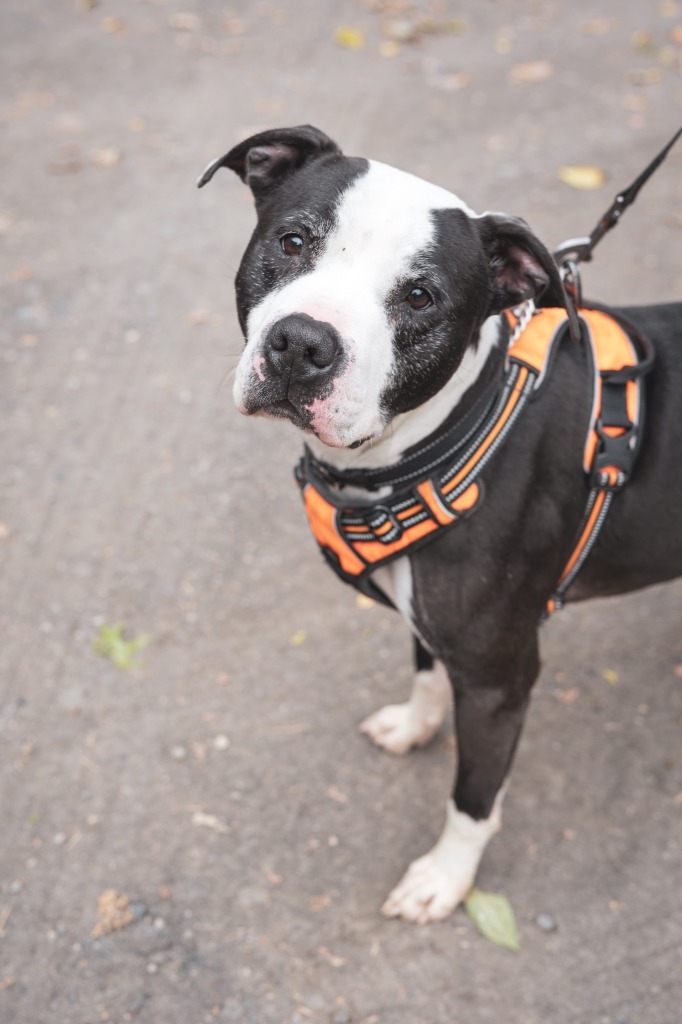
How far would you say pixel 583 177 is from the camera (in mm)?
5668

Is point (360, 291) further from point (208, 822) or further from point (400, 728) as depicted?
point (208, 822)

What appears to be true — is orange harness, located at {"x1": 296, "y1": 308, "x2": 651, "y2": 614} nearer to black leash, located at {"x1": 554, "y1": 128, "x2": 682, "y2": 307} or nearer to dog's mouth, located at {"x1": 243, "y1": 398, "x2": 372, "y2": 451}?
black leash, located at {"x1": 554, "y1": 128, "x2": 682, "y2": 307}

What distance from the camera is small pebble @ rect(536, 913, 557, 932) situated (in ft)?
9.37

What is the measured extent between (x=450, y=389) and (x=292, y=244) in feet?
1.73

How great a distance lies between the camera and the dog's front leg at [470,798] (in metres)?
2.51

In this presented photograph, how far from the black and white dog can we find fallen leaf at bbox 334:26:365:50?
5.13m

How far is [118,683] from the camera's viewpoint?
11.3ft

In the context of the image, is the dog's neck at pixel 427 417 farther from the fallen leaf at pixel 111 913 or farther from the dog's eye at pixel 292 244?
the fallen leaf at pixel 111 913

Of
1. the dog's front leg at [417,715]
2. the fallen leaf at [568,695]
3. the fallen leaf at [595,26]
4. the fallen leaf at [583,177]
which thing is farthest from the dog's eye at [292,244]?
the fallen leaf at [595,26]

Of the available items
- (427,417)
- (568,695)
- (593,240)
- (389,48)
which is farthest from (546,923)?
(389,48)

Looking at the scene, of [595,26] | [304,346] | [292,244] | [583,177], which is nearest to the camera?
[304,346]

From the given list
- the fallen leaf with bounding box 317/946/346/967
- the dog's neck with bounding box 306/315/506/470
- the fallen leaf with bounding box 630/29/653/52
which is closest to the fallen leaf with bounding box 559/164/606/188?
the fallen leaf with bounding box 630/29/653/52

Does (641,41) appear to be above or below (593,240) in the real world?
below

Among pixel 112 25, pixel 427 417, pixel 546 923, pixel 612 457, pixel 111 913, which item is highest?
pixel 427 417
